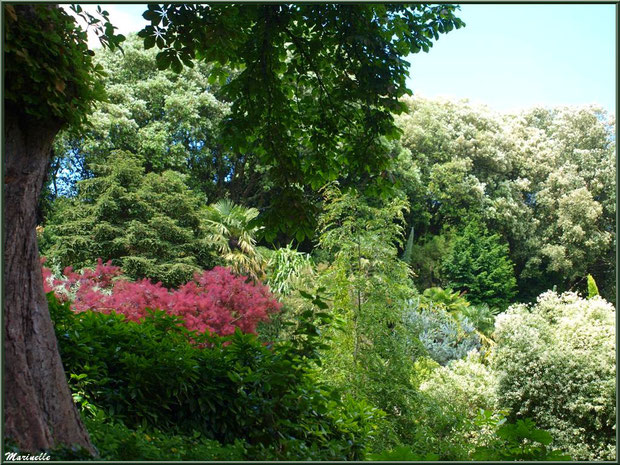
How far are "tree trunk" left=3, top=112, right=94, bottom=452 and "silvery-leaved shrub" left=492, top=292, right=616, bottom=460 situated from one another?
255 inches

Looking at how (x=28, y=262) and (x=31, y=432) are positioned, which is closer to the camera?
(x=31, y=432)

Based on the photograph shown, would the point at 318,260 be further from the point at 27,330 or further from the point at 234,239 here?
the point at 27,330

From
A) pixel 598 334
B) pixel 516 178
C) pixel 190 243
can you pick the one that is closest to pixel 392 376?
pixel 598 334

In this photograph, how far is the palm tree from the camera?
11461mm

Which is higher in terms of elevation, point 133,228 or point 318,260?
point 318,260

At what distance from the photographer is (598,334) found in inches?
304

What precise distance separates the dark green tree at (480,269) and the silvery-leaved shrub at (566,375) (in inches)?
349

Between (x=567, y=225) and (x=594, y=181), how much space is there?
5.80 feet

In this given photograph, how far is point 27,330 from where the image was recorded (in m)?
2.42

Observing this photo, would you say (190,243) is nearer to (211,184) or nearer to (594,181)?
(211,184)

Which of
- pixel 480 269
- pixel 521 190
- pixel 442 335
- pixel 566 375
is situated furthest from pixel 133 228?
pixel 521 190

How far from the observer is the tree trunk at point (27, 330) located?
2301 mm

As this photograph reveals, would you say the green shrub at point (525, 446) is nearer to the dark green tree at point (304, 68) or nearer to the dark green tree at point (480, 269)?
the dark green tree at point (304, 68)

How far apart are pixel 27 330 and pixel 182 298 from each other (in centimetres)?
528
